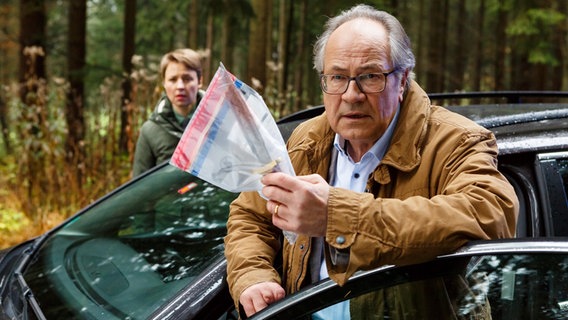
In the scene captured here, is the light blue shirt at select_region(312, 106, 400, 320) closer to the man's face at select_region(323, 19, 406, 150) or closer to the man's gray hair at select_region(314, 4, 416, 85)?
the man's face at select_region(323, 19, 406, 150)

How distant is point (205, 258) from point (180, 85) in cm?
234

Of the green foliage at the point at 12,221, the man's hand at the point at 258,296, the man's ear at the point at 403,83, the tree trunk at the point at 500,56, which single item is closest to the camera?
the man's hand at the point at 258,296

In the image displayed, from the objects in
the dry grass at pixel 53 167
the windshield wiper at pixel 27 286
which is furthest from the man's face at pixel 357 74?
the dry grass at pixel 53 167

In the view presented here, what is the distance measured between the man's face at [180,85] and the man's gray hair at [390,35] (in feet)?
7.94

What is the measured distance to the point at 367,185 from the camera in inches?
79.3

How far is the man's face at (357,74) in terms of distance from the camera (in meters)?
2.01

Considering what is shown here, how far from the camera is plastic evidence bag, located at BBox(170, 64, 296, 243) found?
1625 millimetres

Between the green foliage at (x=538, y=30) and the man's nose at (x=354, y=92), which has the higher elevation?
the green foliage at (x=538, y=30)

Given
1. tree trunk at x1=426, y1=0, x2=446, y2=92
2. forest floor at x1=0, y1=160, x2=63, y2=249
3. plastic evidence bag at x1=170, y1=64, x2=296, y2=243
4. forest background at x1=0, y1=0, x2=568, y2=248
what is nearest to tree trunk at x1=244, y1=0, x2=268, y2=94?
forest background at x1=0, y1=0, x2=568, y2=248

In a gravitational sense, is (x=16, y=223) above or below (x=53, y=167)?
below

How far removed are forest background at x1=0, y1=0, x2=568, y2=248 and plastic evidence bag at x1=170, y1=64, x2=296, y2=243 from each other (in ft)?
6.37

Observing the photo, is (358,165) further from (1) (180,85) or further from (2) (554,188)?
(1) (180,85)

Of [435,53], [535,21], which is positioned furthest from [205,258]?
[435,53]

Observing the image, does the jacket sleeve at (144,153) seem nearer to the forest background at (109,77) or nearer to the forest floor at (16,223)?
the forest background at (109,77)
